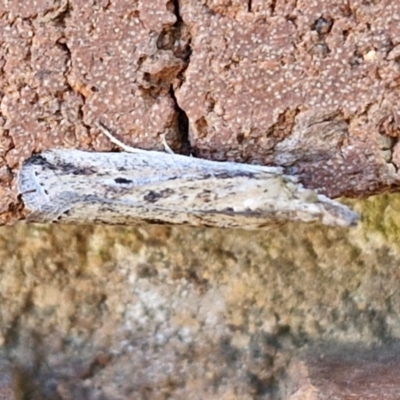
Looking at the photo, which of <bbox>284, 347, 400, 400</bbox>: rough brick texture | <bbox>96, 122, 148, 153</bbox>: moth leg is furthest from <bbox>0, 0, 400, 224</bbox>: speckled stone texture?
<bbox>284, 347, 400, 400</bbox>: rough brick texture

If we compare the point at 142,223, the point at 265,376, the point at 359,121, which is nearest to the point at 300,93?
the point at 359,121

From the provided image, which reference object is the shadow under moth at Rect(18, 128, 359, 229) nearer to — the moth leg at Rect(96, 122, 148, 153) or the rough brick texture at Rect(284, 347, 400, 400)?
the moth leg at Rect(96, 122, 148, 153)

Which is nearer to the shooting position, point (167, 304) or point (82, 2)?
point (82, 2)

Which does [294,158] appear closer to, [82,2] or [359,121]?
[359,121]

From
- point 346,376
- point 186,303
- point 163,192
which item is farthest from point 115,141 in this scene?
point 346,376

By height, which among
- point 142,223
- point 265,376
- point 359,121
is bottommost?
point 265,376

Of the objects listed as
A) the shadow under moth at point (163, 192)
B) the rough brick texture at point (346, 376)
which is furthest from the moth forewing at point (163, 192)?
the rough brick texture at point (346, 376)

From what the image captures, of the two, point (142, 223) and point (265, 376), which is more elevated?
point (142, 223)
